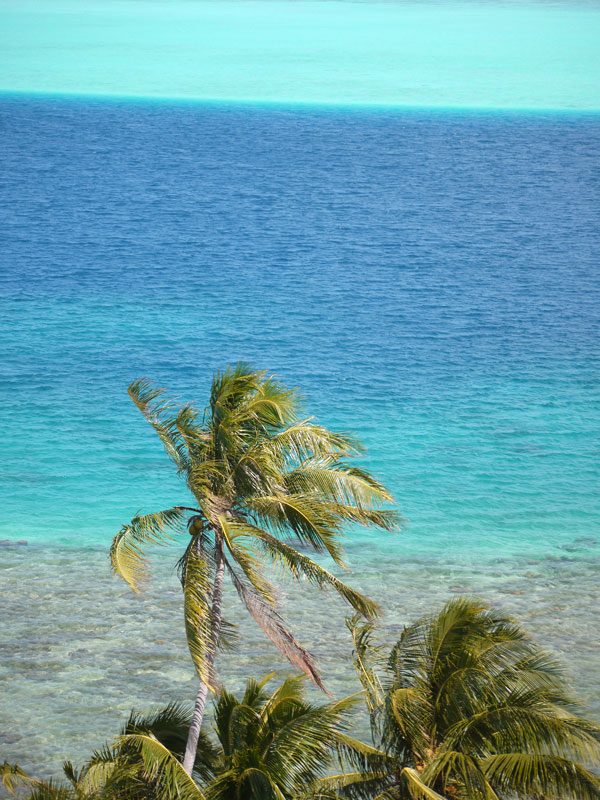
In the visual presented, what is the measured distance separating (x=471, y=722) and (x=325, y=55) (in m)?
89.6

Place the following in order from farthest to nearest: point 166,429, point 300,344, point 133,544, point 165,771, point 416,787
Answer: point 300,344
point 166,429
point 133,544
point 165,771
point 416,787

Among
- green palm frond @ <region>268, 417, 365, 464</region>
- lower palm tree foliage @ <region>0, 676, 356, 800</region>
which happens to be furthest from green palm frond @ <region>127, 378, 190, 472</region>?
lower palm tree foliage @ <region>0, 676, 356, 800</region>

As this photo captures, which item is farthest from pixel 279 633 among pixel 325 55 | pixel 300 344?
pixel 325 55

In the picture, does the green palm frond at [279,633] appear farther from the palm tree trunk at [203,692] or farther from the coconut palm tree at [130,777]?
the coconut palm tree at [130,777]

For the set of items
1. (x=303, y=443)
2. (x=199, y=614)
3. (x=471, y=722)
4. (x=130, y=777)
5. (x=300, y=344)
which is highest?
(x=303, y=443)

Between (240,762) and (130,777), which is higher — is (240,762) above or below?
above

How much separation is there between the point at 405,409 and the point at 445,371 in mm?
4798

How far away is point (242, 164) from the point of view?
73.2 metres

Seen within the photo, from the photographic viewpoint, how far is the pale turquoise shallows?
88938mm

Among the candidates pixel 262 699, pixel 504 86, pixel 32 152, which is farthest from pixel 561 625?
pixel 504 86

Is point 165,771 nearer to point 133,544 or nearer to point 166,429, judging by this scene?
point 133,544

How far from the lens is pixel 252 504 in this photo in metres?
13.7

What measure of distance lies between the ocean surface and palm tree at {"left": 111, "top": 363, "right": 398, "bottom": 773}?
303 inches

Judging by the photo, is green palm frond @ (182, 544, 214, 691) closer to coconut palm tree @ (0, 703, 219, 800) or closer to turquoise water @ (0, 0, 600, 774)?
coconut palm tree @ (0, 703, 219, 800)
